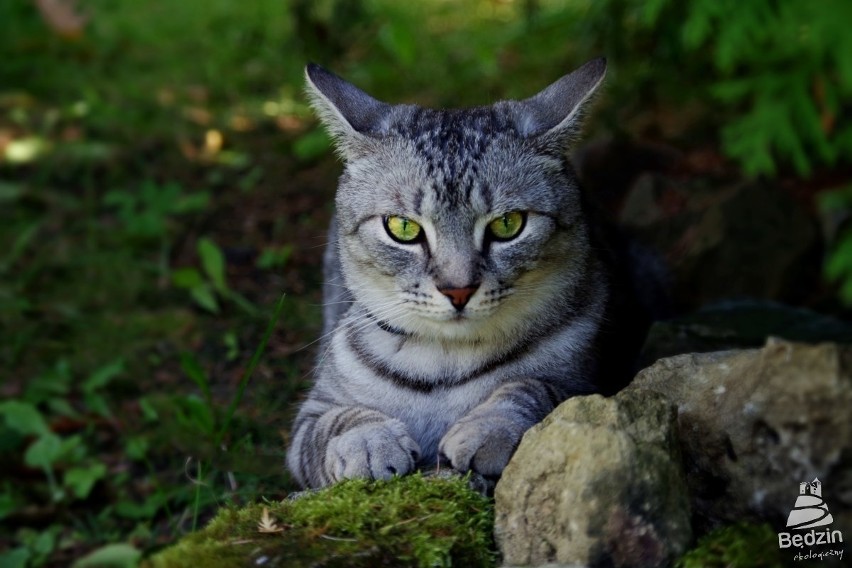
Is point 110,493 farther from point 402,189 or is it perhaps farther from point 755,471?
point 755,471

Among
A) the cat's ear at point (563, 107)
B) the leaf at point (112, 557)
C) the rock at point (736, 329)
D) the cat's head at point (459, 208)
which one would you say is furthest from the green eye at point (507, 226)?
the leaf at point (112, 557)

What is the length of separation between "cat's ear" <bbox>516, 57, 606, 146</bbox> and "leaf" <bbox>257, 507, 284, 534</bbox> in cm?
155

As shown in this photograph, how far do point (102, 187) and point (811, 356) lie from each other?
5495 millimetres

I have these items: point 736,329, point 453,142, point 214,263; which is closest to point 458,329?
point 453,142

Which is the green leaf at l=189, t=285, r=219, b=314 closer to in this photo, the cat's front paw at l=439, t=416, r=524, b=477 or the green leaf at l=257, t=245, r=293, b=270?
the green leaf at l=257, t=245, r=293, b=270

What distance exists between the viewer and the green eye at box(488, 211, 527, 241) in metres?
3.21

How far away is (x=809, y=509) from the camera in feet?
7.55

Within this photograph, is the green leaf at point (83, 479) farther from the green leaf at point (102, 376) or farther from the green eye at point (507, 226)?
the green eye at point (507, 226)

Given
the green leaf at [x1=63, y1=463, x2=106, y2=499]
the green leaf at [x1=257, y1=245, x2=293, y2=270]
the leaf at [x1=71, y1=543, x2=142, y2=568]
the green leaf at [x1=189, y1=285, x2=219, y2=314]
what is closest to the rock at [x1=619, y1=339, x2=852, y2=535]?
the leaf at [x1=71, y1=543, x2=142, y2=568]

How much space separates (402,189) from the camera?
327 cm

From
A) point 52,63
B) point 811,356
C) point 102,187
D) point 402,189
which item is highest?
point 52,63

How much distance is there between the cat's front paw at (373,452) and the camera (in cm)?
298

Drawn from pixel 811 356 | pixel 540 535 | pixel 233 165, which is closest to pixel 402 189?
pixel 540 535

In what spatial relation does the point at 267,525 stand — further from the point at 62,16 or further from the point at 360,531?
the point at 62,16
